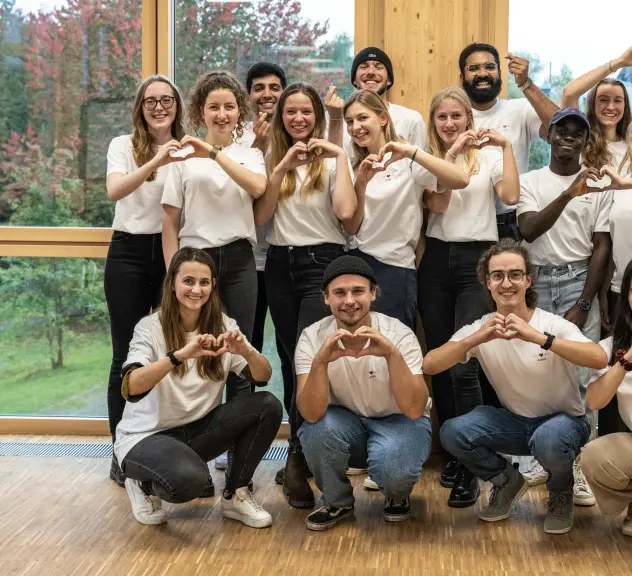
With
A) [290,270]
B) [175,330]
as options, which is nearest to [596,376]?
[290,270]

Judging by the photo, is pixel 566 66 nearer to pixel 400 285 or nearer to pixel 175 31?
pixel 400 285

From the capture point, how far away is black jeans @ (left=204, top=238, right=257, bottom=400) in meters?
3.65

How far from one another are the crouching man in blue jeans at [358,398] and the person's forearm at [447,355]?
49mm

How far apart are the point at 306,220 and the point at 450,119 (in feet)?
2.39

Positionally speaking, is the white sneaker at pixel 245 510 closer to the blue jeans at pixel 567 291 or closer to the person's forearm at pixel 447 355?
the person's forearm at pixel 447 355

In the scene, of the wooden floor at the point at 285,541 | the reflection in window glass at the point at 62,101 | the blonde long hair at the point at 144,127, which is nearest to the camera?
the wooden floor at the point at 285,541

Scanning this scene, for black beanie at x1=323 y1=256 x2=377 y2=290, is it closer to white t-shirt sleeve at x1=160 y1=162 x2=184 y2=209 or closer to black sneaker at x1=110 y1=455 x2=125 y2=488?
white t-shirt sleeve at x1=160 y1=162 x2=184 y2=209

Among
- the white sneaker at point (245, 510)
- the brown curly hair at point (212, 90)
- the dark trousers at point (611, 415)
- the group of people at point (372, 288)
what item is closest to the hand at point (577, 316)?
the group of people at point (372, 288)

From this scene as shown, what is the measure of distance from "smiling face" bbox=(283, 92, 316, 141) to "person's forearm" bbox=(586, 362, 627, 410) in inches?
59.1

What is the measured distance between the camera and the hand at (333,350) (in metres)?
3.21

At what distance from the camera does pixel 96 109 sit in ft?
15.2

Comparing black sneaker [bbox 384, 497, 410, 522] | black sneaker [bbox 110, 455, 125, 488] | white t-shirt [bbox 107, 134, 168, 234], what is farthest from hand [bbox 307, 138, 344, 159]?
black sneaker [bbox 110, 455, 125, 488]

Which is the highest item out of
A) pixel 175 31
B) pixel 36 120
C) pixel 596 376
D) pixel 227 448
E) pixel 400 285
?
pixel 175 31

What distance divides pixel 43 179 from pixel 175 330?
1.71 metres
